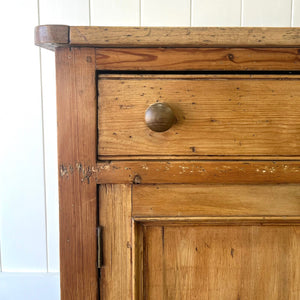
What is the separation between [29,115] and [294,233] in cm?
79

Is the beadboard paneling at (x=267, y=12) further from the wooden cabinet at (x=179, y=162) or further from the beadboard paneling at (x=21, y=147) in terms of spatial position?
the beadboard paneling at (x=21, y=147)

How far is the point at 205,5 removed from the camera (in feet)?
3.03

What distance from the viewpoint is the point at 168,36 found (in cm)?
46

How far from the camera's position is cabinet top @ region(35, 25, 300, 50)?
17.9 inches

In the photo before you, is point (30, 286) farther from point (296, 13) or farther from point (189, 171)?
point (296, 13)

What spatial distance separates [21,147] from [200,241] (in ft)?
2.22

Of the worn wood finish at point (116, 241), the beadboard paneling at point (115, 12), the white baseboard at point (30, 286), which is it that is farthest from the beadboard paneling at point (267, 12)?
the white baseboard at point (30, 286)

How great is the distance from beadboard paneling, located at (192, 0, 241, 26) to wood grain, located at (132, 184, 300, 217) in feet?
2.03

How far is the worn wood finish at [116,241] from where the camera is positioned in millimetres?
492

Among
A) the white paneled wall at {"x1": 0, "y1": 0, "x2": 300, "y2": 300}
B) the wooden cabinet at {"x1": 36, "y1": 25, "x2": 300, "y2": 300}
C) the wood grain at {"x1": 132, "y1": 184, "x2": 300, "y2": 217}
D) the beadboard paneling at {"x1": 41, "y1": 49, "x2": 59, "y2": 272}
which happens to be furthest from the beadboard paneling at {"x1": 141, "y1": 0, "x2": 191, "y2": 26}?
the wood grain at {"x1": 132, "y1": 184, "x2": 300, "y2": 217}

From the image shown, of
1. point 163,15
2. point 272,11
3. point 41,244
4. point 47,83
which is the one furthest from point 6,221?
point 272,11

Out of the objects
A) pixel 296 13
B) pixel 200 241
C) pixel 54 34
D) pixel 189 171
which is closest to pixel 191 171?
pixel 189 171

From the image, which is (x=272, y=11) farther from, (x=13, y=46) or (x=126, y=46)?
(x=13, y=46)

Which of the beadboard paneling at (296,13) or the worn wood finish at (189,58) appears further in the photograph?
the beadboard paneling at (296,13)
